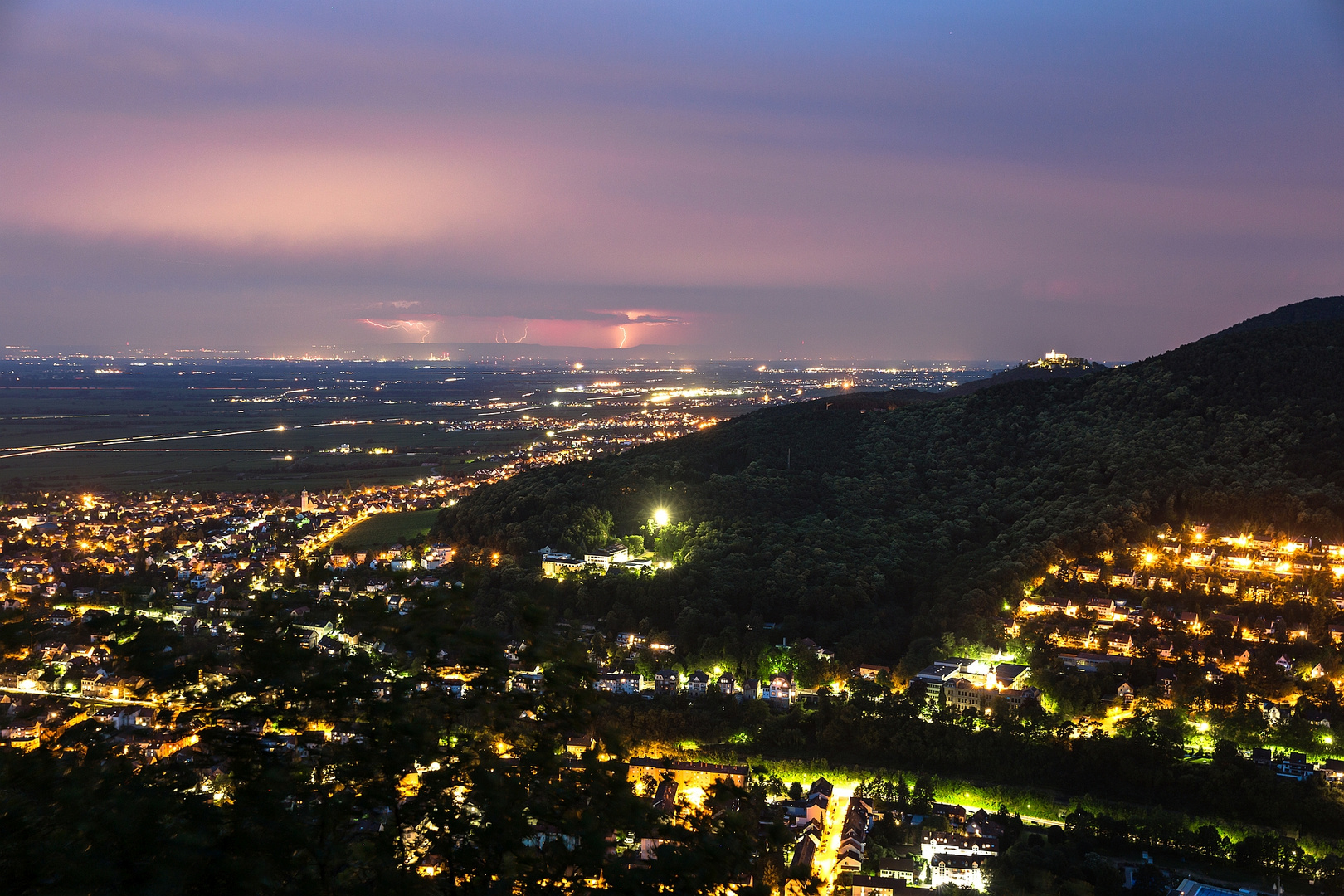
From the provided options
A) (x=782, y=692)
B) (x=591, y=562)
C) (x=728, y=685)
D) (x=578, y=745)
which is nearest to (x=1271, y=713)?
(x=782, y=692)

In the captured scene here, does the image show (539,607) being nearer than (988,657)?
Yes

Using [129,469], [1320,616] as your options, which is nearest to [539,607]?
[1320,616]

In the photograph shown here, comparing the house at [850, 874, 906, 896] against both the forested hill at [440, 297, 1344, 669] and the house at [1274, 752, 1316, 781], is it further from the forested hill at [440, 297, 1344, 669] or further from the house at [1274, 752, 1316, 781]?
the forested hill at [440, 297, 1344, 669]

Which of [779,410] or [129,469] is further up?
[779,410]

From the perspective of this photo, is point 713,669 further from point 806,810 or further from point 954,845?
point 954,845

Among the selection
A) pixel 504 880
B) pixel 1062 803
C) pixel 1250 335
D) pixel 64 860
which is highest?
pixel 1250 335

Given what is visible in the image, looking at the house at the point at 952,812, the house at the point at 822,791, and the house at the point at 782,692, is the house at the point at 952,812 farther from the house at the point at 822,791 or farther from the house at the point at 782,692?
the house at the point at 782,692

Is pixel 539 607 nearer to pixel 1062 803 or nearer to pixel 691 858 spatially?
pixel 691 858
